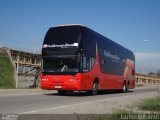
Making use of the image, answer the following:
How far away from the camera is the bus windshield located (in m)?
22.5

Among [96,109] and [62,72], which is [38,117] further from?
[62,72]

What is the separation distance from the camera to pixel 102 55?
2709cm

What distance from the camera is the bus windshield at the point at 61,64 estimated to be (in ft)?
74.0

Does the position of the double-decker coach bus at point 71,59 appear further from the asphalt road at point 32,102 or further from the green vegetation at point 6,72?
the green vegetation at point 6,72

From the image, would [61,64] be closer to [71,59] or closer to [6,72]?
[71,59]

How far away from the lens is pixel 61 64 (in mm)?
22797

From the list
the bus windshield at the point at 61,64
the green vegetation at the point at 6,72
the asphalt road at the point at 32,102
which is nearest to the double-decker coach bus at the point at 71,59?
the bus windshield at the point at 61,64

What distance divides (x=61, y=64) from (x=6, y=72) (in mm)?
26448

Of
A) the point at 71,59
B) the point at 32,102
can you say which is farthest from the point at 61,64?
the point at 32,102

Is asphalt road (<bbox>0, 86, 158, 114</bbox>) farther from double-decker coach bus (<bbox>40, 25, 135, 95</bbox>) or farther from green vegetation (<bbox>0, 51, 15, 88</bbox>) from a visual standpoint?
green vegetation (<bbox>0, 51, 15, 88</bbox>)

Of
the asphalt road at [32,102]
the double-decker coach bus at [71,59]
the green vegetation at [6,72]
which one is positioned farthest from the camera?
the green vegetation at [6,72]

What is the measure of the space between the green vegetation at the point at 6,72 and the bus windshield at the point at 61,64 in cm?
2142

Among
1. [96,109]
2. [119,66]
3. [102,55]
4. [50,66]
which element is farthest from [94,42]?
[96,109]

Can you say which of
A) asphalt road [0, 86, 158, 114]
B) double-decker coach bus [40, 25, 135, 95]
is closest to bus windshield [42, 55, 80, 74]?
double-decker coach bus [40, 25, 135, 95]
